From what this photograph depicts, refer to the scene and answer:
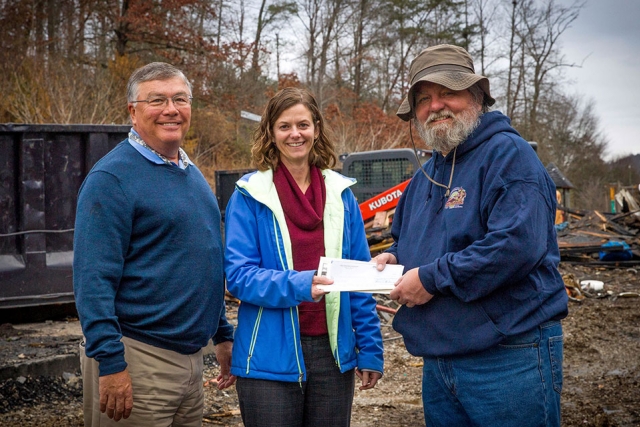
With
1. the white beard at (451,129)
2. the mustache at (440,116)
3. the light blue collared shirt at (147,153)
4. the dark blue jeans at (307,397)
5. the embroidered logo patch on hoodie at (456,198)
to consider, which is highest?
the mustache at (440,116)

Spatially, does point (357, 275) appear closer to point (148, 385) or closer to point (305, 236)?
point (305, 236)

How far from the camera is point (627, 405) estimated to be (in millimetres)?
5309

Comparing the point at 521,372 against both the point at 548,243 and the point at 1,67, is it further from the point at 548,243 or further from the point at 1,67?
the point at 1,67

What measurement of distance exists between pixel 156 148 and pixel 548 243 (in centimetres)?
180

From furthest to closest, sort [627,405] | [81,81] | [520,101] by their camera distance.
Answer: [520,101] → [81,81] → [627,405]

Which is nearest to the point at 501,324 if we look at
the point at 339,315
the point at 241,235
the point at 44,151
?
the point at 339,315

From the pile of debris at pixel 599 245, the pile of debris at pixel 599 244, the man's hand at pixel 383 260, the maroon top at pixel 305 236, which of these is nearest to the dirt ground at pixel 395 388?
the maroon top at pixel 305 236

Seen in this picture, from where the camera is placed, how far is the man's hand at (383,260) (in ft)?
9.54

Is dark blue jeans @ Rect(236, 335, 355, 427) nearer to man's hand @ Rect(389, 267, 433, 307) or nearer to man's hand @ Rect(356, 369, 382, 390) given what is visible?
man's hand @ Rect(356, 369, 382, 390)

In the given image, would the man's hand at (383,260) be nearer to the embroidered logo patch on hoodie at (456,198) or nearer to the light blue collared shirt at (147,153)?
the embroidered logo patch on hoodie at (456,198)

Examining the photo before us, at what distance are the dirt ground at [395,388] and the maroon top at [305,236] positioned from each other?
2.20 metres

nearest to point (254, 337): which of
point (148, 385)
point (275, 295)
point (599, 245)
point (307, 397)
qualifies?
point (275, 295)

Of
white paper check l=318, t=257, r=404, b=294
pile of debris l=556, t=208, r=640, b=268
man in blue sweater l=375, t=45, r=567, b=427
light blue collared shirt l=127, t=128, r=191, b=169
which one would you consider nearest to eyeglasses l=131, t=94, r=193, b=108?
light blue collared shirt l=127, t=128, r=191, b=169

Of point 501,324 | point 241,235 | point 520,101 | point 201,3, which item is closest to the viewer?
point 501,324
